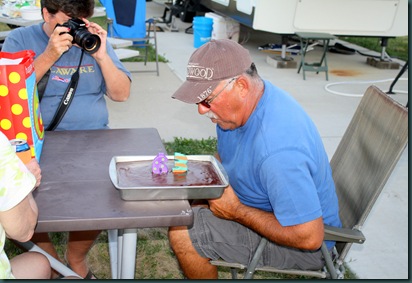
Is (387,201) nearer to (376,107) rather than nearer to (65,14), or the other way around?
(376,107)

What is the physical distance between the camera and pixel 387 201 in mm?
3812

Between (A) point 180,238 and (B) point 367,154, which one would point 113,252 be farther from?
(B) point 367,154

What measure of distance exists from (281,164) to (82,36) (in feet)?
3.73

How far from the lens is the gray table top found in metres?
1.68

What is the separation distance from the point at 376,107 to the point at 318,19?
19.2 ft

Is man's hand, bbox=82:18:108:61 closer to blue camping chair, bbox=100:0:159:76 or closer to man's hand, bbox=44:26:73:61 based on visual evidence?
man's hand, bbox=44:26:73:61

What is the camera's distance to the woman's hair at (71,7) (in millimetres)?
2529

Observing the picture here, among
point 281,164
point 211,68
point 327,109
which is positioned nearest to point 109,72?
Result: point 211,68

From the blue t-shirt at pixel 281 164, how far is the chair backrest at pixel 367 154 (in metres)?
0.13

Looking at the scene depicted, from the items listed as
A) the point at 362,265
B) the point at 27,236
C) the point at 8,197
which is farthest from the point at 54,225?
the point at 362,265

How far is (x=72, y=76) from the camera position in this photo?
265cm

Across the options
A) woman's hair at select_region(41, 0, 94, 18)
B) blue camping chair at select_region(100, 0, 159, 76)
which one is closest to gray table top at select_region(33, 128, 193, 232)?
woman's hair at select_region(41, 0, 94, 18)

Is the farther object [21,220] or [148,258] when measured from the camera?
[148,258]

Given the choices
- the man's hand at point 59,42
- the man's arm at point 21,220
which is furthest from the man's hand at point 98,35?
the man's arm at point 21,220
